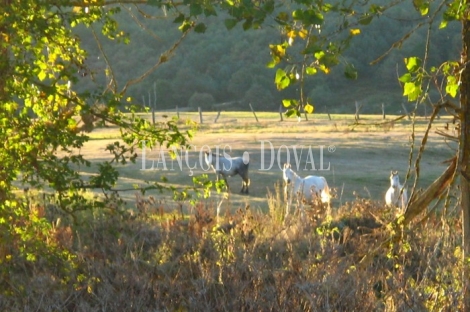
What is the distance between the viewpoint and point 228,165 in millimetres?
29562

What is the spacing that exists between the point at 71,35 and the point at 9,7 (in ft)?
4.77

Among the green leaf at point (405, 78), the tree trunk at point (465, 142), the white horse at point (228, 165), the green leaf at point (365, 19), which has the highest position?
the green leaf at point (365, 19)

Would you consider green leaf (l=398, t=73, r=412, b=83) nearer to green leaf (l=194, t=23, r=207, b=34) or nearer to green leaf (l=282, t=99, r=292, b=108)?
green leaf (l=282, t=99, r=292, b=108)

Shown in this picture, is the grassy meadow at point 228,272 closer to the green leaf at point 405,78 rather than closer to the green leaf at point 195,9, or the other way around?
the green leaf at point 405,78

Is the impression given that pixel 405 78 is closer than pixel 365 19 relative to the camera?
Yes

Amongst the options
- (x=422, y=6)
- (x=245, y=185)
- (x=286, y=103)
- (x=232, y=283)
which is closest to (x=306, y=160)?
(x=245, y=185)

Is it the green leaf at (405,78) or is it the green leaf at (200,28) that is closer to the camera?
the green leaf at (405,78)

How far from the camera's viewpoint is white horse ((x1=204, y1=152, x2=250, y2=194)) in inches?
1134

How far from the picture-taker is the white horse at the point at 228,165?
28812 millimetres

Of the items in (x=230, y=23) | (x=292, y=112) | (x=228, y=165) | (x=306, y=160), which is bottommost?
(x=306, y=160)

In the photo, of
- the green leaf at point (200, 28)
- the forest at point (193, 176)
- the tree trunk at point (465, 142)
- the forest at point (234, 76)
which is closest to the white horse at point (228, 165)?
the forest at point (193, 176)

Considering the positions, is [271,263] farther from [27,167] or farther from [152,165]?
[152,165]

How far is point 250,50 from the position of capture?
101625 mm

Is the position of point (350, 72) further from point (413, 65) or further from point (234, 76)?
point (234, 76)
